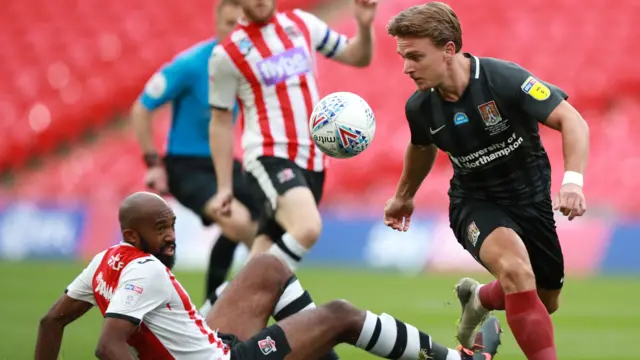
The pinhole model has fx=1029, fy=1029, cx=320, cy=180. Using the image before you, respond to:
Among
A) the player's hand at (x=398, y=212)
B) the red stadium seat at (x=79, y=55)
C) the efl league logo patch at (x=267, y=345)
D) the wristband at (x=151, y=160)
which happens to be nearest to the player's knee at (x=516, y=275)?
the player's hand at (x=398, y=212)

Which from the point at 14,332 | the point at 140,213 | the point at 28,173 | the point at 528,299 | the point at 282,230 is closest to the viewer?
the point at 140,213

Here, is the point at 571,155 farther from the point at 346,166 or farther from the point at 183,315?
the point at 346,166

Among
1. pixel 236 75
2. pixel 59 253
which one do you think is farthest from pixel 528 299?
pixel 59 253

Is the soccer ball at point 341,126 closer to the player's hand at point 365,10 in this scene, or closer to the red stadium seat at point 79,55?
the player's hand at point 365,10

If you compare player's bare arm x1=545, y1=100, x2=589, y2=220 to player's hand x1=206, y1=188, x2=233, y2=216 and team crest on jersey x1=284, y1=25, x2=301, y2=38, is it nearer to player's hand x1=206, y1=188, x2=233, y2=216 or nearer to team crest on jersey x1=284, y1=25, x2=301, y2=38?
team crest on jersey x1=284, y1=25, x2=301, y2=38

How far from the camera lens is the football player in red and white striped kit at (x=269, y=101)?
22.2ft

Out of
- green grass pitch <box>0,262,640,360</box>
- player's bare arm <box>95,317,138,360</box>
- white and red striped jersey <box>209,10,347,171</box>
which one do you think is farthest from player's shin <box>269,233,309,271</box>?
player's bare arm <box>95,317,138,360</box>

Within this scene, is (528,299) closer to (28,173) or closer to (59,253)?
(59,253)

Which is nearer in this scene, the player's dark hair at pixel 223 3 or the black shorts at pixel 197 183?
the player's dark hair at pixel 223 3

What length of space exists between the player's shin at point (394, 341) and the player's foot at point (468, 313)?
859 mm

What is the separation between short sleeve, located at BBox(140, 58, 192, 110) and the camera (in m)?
8.24

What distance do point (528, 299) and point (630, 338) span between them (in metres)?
3.33

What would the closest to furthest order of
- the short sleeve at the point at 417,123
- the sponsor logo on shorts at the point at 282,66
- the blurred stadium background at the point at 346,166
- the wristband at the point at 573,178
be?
the wristband at the point at 573,178
the short sleeve at the point at 417,123
the sponsor logo on shorts at the point at 282,66
the blurred stadium background at the point at 346,166

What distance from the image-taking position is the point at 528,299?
482 centimetres
